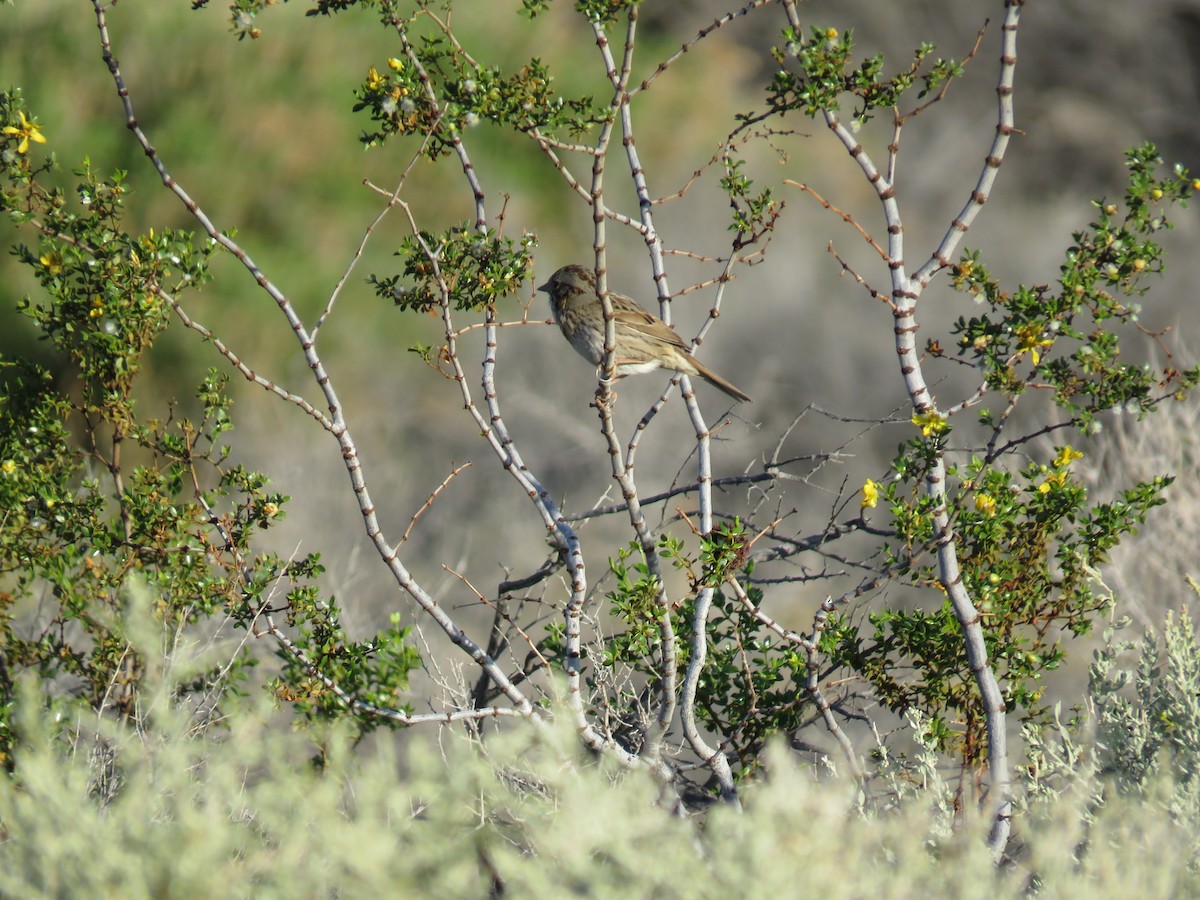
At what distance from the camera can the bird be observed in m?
5.47

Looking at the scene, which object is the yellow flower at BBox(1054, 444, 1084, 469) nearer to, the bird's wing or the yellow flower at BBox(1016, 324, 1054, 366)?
the yellow flower at BBox(1016, 324, 1054, 366)

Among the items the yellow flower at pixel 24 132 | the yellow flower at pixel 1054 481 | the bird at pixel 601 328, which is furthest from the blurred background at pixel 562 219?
the yellow flower at pixel 24 132

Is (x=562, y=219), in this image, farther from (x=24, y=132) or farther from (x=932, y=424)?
(x=932, y=424)

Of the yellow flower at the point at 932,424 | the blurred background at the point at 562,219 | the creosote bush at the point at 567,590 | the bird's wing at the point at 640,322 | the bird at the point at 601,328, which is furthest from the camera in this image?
the blurred background at the point at 562,219

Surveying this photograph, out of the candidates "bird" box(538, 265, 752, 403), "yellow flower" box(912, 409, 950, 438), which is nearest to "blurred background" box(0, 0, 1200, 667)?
"bird" box(538, 265, 752, 403)

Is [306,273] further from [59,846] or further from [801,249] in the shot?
[59,846]

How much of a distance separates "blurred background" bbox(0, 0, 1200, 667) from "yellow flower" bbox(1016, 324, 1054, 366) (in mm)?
3750

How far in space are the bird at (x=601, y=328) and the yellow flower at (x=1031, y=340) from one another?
187 cm

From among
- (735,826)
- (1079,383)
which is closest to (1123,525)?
(1079,383)

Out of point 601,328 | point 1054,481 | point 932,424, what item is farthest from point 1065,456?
point 601,328

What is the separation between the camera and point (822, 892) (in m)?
2.52

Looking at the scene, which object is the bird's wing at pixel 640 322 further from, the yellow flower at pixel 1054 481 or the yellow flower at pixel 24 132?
the yellow flower at pixel 24 132

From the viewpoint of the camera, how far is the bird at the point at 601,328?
547 centimetres

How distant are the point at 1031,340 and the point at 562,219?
24.8 ft
